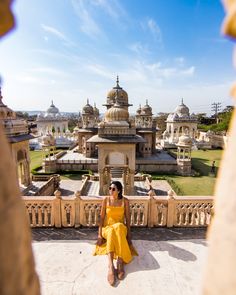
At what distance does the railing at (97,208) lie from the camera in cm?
573

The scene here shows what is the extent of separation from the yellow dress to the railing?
56.6 inches

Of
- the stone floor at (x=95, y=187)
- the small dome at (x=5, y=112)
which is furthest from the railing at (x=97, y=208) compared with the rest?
the stone floor at (x=95, y=187)

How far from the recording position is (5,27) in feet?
3.73

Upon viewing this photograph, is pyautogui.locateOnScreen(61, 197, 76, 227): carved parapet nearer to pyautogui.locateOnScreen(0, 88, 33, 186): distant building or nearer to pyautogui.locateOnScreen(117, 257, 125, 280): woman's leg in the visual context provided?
pyautogui.locateOnScreen(117, 257, 125, 280): woman's leg

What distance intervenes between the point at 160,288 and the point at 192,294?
0.56 m

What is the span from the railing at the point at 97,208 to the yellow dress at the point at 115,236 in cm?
144

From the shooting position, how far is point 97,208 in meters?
5.82

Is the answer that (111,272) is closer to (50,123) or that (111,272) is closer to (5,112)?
(5,112)

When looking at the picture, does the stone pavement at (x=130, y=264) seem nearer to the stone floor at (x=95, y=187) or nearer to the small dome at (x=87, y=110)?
the stone floor at (x=95, y=187)

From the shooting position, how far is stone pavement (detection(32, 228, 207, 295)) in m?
3.53

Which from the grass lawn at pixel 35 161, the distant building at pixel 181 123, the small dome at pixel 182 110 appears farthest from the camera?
the small dome at pixel 182 110

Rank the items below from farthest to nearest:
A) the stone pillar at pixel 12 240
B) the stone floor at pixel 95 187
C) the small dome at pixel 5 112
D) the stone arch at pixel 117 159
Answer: the stone floor at pixel 95 187, the stone arch at pixel 117 159, the small dome at pixel 5 112, the stone pillar at pixel 12 240

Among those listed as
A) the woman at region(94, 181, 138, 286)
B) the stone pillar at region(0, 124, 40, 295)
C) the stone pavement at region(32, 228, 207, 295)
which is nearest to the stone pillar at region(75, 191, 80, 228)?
the stone pavement at region(32, 228, 207, 295)

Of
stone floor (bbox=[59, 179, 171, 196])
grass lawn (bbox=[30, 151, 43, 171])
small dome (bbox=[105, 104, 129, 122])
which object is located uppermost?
small dome (bbox=[105, 104, 129, 122])
